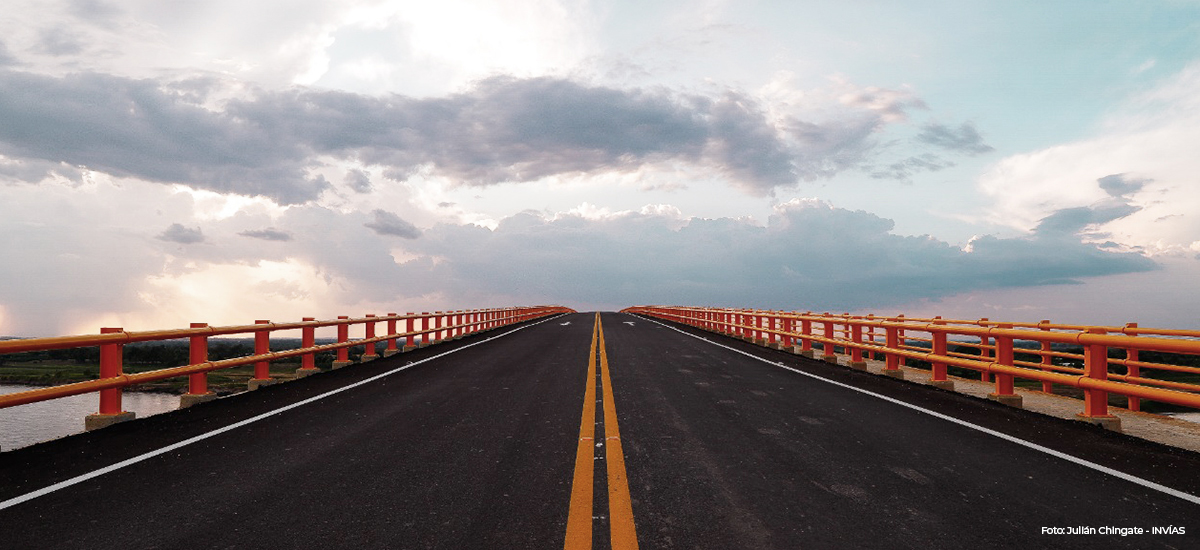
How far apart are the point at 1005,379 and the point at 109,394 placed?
11.6 meters

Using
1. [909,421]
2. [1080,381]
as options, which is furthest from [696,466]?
[1080,381]

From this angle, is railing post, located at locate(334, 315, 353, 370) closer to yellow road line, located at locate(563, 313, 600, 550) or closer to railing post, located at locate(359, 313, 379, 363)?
railing post, located at locate(359, 313, 379, 363)

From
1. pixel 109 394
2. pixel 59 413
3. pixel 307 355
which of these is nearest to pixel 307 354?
pixel 307 355

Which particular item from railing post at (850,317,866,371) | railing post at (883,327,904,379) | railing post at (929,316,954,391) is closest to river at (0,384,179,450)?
railing post at (850,317,866,371)

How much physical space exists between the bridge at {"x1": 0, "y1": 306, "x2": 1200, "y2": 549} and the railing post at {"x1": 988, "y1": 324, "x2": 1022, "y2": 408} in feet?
0.14

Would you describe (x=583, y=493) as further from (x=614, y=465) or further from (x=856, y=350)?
(x=856, y=350)

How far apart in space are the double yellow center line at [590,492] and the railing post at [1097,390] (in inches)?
221

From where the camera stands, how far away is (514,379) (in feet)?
34.3

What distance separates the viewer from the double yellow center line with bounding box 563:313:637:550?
3.52m

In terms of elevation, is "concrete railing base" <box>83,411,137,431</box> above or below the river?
above

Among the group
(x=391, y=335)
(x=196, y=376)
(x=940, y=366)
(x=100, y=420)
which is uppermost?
(x=391, y=335)

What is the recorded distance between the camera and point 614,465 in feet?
16.5

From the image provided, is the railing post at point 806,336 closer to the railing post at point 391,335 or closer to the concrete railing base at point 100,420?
the railing post at point 391,335

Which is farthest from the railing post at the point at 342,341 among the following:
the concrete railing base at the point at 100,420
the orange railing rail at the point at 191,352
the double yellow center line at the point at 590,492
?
the double yellow center line at the point at 590,492
